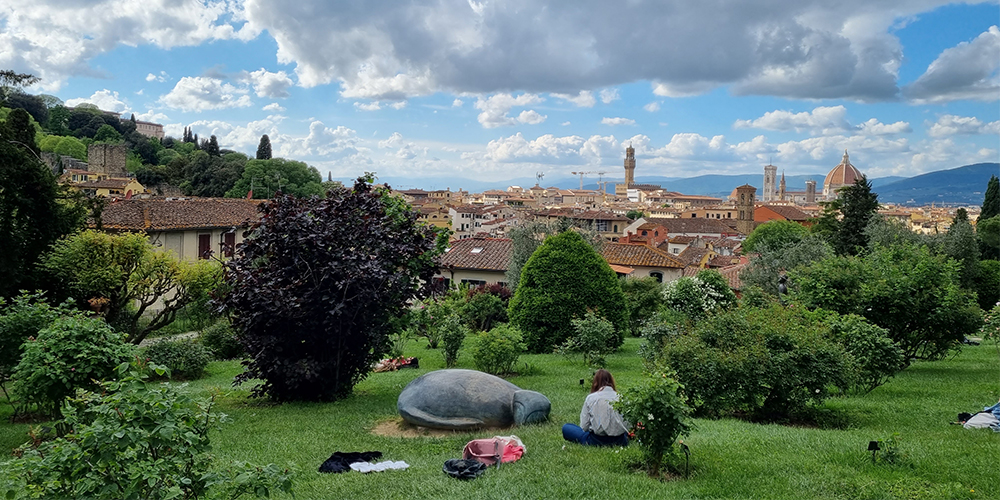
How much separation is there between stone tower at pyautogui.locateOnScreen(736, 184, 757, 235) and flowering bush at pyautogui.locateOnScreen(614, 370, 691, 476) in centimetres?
10631

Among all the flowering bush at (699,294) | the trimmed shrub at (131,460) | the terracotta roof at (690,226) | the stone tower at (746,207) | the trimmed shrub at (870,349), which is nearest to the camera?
the trimmed shrub at (131,460)

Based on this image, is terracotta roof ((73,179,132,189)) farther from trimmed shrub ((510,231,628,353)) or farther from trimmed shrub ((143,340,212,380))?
trimmed shrub ((510,231,628,353))

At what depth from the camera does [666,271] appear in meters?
40.5

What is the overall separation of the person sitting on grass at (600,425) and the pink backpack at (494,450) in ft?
2.67

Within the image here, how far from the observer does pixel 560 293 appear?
64.0 feet

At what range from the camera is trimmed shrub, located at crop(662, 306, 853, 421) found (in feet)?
30.0

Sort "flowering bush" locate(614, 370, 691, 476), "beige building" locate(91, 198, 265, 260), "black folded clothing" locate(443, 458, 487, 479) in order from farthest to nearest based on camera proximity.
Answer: "beige building" locate(91, 198, 265, 260) < "black folded clothing" locate(443, 458, 487, 479) < "flowering bush" locate(614, 370, 691, 476)

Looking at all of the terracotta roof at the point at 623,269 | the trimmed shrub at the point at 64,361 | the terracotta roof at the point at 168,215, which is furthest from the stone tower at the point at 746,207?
the trimmed shrub at the point at 64,361

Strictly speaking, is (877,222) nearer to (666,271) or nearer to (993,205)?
(666,271)

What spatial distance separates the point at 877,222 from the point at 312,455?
39.4 meters

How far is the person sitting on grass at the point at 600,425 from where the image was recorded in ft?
25.7

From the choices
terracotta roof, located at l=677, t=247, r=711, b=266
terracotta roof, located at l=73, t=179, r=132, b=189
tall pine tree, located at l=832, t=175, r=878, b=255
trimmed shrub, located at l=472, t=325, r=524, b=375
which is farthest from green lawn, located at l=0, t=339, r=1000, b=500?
terracotta roof, located at l=73, t=179, r=132, b=189

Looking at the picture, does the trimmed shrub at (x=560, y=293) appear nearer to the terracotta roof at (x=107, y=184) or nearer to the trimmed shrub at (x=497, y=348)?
the trimmed shrub at (x=497, y=348)

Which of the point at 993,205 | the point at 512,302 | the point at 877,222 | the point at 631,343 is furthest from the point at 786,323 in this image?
the point at 993,205
